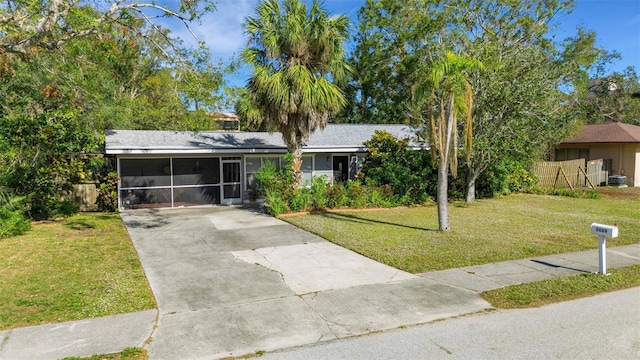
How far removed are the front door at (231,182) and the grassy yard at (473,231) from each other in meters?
5.23

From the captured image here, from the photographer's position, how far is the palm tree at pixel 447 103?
10000mm

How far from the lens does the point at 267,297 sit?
616 centimetres

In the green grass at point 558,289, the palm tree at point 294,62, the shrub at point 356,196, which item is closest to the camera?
the green grass at point 558,289

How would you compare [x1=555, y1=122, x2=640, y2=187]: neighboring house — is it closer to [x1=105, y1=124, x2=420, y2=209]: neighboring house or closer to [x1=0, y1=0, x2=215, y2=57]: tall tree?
[x1=105, y1=124, x2=420, y2=209]: neighboring house

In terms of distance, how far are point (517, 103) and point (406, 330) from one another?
11893 mm

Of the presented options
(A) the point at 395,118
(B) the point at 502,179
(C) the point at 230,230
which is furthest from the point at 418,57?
(C) the point at 230,230

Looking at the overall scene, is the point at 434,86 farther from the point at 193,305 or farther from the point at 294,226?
the point at 193,305

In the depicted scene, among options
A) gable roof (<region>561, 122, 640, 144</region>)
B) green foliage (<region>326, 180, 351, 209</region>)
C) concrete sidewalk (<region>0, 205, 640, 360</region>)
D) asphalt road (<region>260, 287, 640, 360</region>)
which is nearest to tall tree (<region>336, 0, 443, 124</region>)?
gable roof (<region>561, 122, 640, 144</region>)

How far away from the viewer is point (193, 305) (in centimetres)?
585

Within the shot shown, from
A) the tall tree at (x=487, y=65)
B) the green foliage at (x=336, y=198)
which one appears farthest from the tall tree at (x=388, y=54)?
the green foliage at (x=336, y=198)

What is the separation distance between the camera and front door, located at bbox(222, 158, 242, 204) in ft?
57.6

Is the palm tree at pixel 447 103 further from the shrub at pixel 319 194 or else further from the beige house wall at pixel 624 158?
the beige house wall at pixel 624 158

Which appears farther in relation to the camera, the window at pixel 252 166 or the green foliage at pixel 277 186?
the window at pixel 252 166

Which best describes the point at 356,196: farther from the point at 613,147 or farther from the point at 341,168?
the point at 613,147
